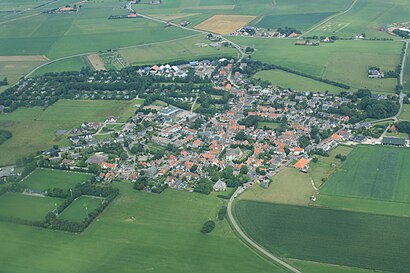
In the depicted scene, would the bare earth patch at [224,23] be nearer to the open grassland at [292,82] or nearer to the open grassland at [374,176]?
the open grassland at [292,82]

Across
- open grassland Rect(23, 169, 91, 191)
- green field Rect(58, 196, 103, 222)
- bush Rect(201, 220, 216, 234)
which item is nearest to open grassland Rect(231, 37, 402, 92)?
bush Rect(201, 220, 216, 234)

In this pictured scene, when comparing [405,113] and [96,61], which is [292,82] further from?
[96,61]

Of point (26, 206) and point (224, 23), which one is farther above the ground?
point (224, 23)

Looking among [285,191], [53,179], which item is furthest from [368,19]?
[53,179]

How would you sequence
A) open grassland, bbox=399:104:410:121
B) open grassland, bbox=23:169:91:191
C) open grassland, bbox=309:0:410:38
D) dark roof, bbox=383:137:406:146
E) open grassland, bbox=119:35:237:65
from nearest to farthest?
open grassland, bbox=23:169:91:191 < dark roof, bbox=383:137:406:146 < open grassland, bbox=399:104:410:121 < open grassland, bbox=119:35:237:65 < open grassland, bbox=309:0:410:38

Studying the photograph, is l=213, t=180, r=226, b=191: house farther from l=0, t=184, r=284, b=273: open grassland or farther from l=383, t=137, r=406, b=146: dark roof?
l=383, t=137, r=406, b=146: dark roof
